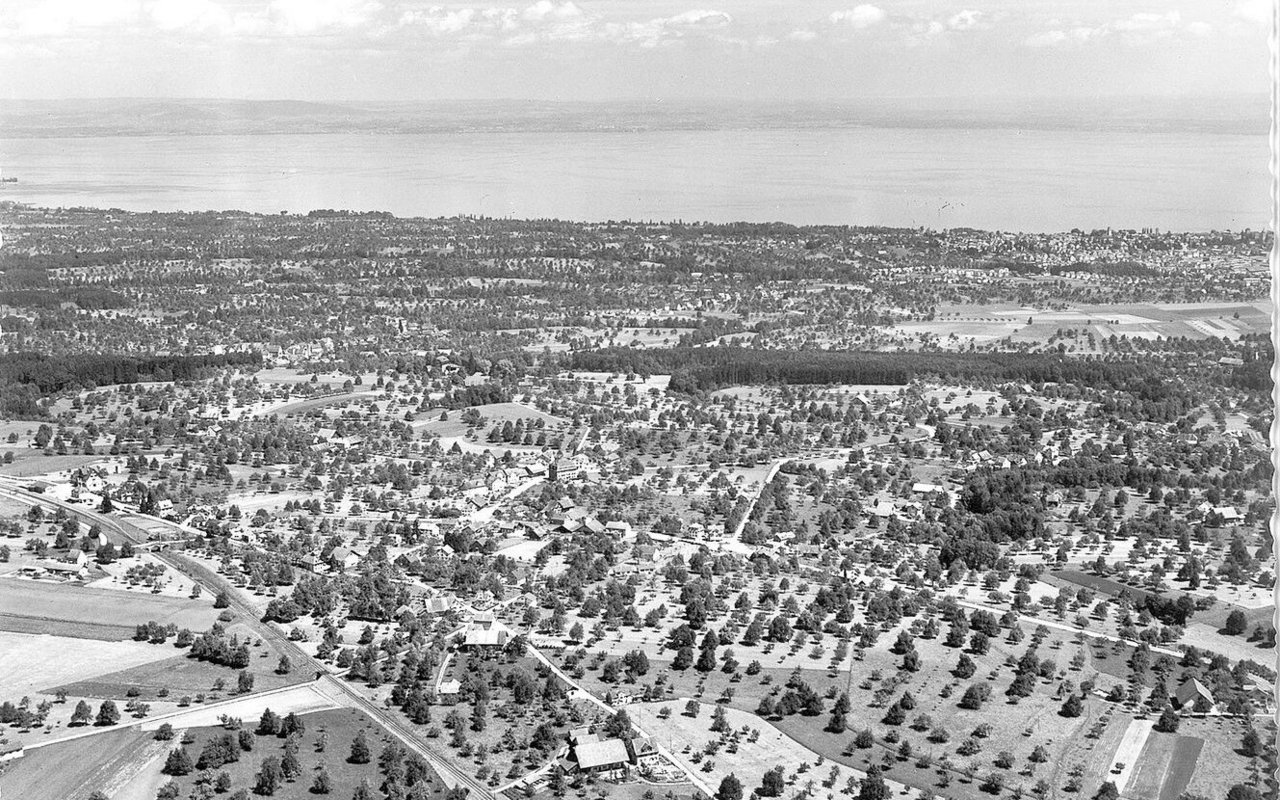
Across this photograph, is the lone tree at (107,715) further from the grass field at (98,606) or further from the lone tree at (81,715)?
the grass field at (98,606)

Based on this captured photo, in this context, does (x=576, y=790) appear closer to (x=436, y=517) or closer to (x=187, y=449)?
(x=436, y=517)

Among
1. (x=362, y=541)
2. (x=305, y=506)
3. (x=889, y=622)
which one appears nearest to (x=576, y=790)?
(x=889, y=622)

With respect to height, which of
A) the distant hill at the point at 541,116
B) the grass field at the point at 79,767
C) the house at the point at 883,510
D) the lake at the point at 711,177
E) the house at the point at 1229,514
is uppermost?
the distant hill at the point at 541,116

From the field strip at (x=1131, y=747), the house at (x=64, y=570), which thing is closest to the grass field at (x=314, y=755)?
the house at (x=64, y=570)

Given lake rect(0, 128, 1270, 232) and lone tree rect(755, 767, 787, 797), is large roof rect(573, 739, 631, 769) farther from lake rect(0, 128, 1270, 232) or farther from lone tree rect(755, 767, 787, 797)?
lake rect(0, 128, 1270, 232)

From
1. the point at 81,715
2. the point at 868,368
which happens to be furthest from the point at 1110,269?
the point at 81,715
